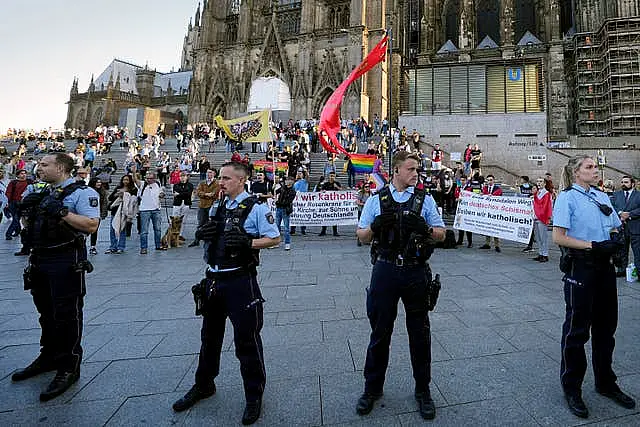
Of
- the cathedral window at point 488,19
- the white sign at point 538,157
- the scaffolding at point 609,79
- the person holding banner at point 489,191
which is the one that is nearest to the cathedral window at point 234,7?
the cathedral window at point 488,19

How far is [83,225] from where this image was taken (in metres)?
2.82

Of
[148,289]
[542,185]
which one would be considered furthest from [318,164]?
[148,289]

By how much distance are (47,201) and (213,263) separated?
149 cm

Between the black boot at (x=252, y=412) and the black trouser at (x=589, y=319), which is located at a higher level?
the black trouser at (x=589, y=319)

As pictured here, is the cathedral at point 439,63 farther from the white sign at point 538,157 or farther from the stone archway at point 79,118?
the stone archway at point 79,118

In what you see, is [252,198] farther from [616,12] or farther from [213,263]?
[616,12]

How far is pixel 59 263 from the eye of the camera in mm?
2838

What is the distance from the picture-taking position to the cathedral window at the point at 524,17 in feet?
121

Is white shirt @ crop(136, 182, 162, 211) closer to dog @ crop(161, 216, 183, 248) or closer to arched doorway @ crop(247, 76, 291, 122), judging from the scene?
dog @ crop(161, 216, 183, 248)

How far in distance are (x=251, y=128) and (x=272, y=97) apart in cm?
2414

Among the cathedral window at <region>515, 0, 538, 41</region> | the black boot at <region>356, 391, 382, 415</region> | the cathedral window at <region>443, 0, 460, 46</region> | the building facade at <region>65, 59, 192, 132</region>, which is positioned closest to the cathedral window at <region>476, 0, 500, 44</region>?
the cathedral window at <region>515, 0, 538, 41</region>

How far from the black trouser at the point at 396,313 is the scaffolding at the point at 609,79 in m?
34.2

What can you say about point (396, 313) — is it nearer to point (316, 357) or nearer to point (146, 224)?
point (316, 357)

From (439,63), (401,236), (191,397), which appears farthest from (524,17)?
(191,397)
